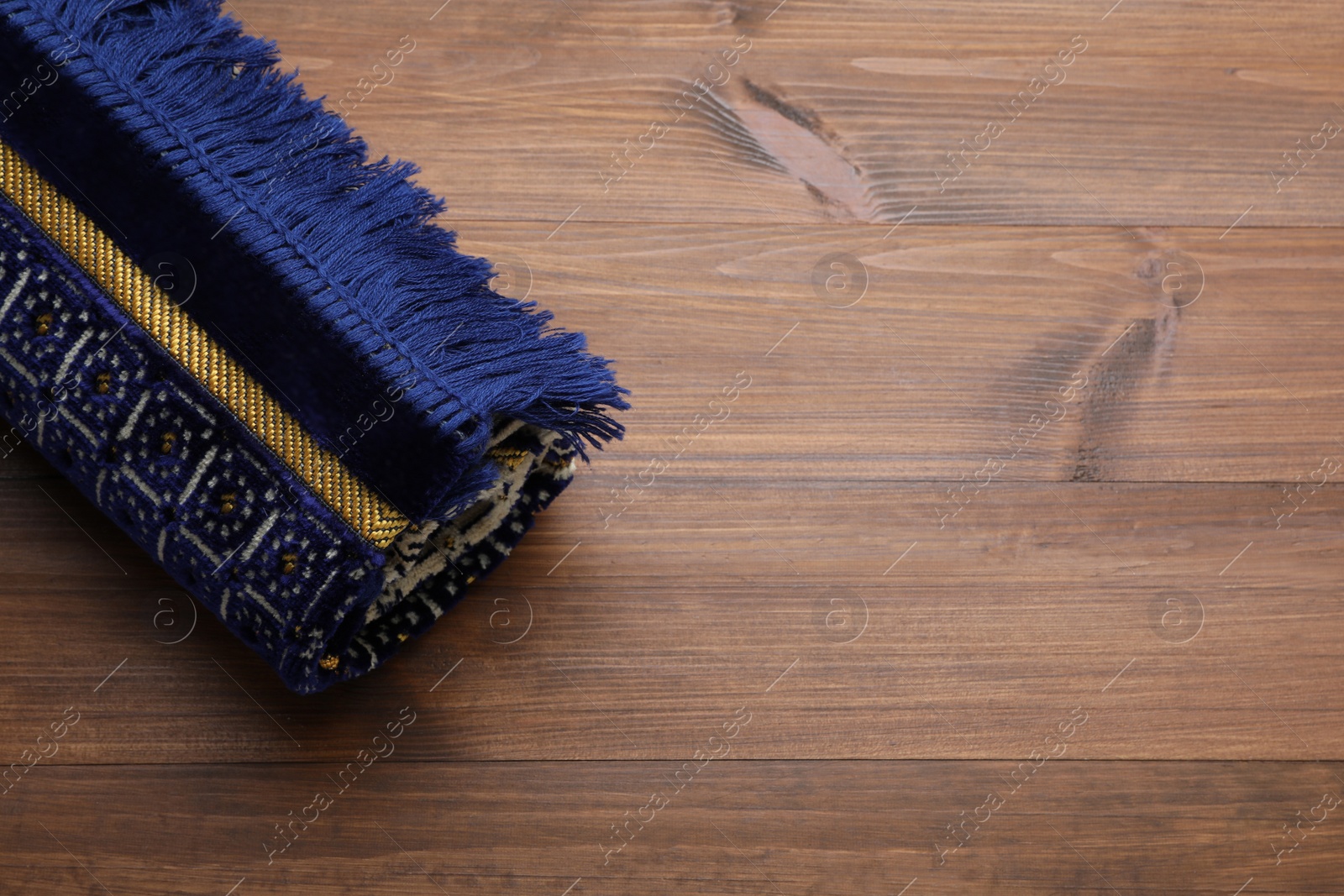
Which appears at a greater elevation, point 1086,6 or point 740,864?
point 1086,6

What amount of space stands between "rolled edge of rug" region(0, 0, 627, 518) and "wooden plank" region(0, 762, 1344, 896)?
0.24 metres

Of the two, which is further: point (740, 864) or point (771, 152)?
point (771, 152)

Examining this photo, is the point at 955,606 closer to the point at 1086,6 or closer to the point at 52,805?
the point at 1086,6

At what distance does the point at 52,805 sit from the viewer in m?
0.76

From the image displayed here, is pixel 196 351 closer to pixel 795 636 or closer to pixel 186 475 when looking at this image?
pixel 186 475

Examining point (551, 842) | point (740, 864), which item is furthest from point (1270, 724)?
point (551, 842)

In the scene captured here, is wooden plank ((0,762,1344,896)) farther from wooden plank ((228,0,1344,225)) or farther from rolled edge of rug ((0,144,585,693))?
wooden plank ((228,0,1344,225))

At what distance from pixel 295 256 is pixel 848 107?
1.55ft

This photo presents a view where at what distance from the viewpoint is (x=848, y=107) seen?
91cm

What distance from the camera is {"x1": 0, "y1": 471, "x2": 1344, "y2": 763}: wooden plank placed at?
2.54 feet

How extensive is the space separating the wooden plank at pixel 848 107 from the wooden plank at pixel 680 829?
43 cm

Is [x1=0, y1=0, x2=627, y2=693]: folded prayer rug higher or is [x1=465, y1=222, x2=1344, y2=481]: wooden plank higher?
[x1=465, y1=222, x2=1344, y2=481]: wooden plank

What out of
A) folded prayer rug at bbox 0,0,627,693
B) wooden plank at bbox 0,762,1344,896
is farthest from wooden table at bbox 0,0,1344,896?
folded prayer rug at bbox 0,0,627,693

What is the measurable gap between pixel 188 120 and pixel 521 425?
11.1 inches
